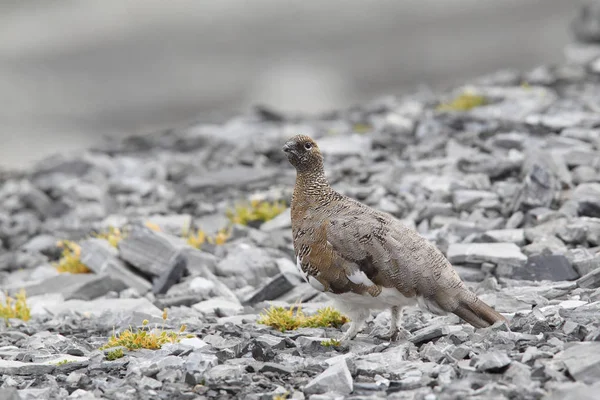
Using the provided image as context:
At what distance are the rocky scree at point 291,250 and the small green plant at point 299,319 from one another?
0.52 feet

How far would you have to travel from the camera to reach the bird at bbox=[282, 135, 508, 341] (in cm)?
757

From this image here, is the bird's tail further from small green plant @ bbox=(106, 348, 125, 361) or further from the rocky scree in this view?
small green plant @ bbox=(106, 348, 125, 361)

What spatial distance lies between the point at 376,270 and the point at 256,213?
19.0 ft

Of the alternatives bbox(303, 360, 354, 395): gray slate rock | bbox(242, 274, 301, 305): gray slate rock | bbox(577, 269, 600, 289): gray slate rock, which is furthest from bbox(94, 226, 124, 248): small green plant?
bbox(303, 360, 354, 395): gray slate rock

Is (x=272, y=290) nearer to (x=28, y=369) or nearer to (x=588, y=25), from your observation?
(x=28, y=369)

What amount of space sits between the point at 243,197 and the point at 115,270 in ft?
12.1

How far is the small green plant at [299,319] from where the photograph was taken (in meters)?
8.59

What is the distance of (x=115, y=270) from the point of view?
1152cm

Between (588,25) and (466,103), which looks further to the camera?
(588,25)

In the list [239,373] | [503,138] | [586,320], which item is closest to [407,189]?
[503,138]

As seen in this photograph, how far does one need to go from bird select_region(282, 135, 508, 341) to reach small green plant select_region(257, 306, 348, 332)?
0.53m

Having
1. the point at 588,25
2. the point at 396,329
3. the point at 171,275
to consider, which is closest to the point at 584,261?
the point at 396,329

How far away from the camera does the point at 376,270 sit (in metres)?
7.62

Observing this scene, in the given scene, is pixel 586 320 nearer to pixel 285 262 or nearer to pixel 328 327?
pixel 328 327
